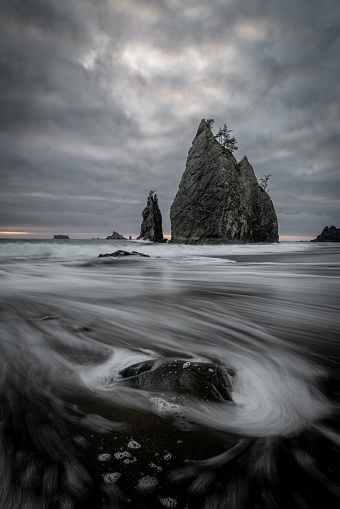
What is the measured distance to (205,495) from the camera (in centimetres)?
85

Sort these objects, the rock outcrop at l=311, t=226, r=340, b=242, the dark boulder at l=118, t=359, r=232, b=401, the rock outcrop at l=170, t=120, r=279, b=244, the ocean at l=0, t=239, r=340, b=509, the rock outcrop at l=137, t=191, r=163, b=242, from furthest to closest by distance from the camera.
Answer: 1. the rock outcrop at l=311, t=226, r=340, b=242
2. the rock outcrop at l=137, t=191, r=163, b=242
3. the rock outcrop at l=170, t=120, r=279, b=244
4. the dark boulder at l=118, t=359, r=232, b=401
5. the ocean at l=0, t=239, r=340, b=509

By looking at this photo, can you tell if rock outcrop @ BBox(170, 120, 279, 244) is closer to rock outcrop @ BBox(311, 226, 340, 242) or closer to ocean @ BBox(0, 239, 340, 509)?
ocean @ BBox(0, 239, 340, 509)

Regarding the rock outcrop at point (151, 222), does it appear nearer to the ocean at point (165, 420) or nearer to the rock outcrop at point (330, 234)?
the rock outcrop at point (330, 234)

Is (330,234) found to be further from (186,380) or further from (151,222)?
(186,380)

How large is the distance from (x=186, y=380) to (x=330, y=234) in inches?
3110

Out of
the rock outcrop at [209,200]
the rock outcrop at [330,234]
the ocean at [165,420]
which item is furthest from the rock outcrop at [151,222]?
the ocean at [165,420]

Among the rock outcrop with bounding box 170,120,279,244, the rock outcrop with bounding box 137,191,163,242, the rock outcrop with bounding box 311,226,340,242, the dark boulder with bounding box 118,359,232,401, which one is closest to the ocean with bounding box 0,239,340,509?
the dark boulder with bounding box 118,359,232,401

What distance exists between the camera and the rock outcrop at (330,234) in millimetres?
66562

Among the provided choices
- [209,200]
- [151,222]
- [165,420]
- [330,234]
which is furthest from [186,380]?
[330,234]

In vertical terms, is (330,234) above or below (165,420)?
above

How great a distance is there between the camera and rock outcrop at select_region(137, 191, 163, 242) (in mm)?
52281

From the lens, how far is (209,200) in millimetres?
37844

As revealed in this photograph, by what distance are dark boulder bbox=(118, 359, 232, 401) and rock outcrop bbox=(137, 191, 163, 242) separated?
50860 mm

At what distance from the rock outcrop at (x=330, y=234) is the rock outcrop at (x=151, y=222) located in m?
45.4
